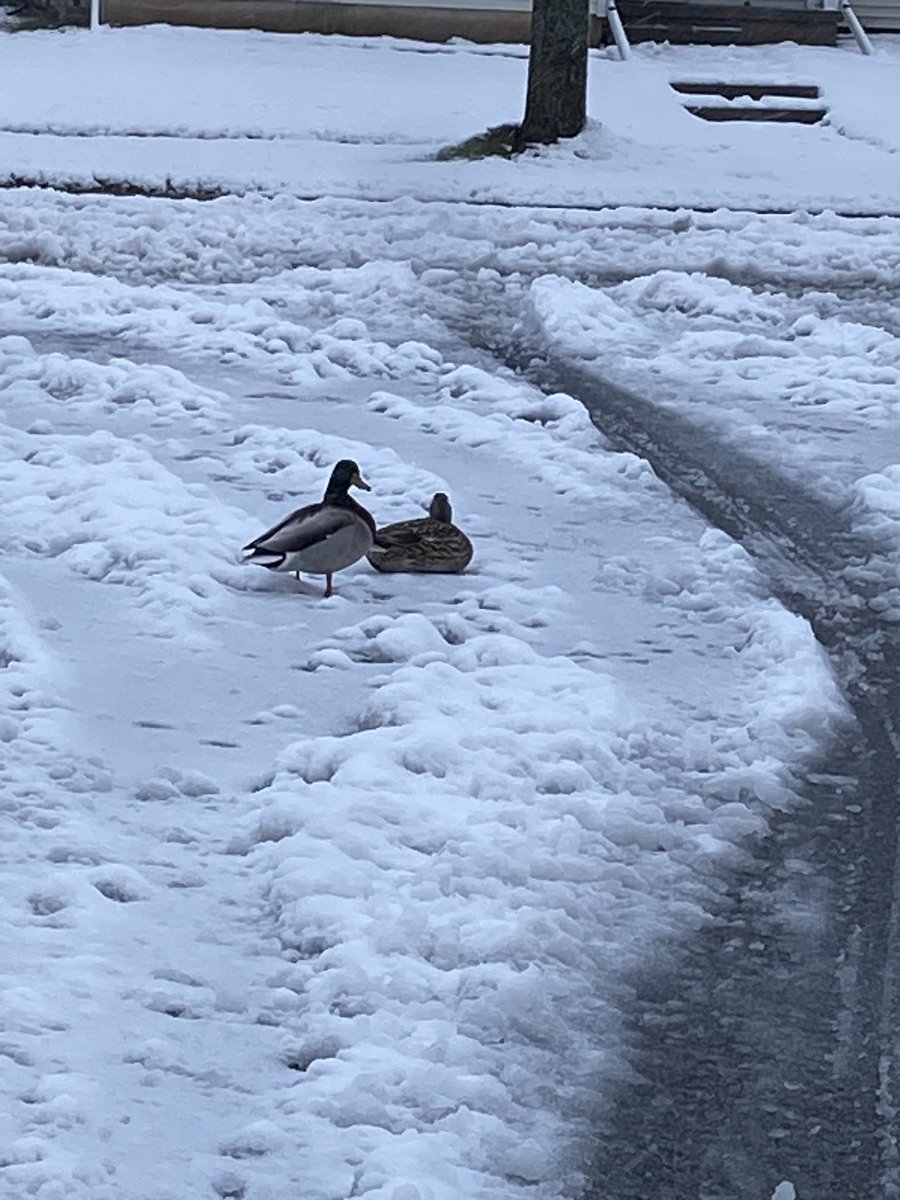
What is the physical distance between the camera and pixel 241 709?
6016 millimetres

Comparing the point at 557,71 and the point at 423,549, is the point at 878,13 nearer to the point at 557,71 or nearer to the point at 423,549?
the point at 557,71

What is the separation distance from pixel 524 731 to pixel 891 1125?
197 centimetres

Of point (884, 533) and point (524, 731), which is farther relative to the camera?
point (884, 533)

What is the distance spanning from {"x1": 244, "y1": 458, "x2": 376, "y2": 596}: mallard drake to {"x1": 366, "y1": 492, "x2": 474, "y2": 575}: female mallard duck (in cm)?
28

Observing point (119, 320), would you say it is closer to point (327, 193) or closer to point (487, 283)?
point (487, 283)

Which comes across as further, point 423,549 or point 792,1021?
point 423,549

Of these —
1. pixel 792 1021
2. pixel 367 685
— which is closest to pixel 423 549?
pixel 367 685

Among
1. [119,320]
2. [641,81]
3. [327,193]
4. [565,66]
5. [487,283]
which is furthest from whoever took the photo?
[641,81]

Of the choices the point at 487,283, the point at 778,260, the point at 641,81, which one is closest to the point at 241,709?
the point at 487,283

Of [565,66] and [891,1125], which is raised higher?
[565,66]

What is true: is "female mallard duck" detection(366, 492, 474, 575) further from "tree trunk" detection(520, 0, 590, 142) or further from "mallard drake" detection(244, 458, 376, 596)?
"tree trunk" detection(520, 0, 590, 142)

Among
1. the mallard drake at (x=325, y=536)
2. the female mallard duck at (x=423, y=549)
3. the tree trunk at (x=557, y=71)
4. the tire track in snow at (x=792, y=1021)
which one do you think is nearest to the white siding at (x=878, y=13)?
the tree trunk at (x=557, y=71)

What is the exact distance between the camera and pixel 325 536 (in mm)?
6801

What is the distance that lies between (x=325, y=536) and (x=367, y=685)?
763mm
